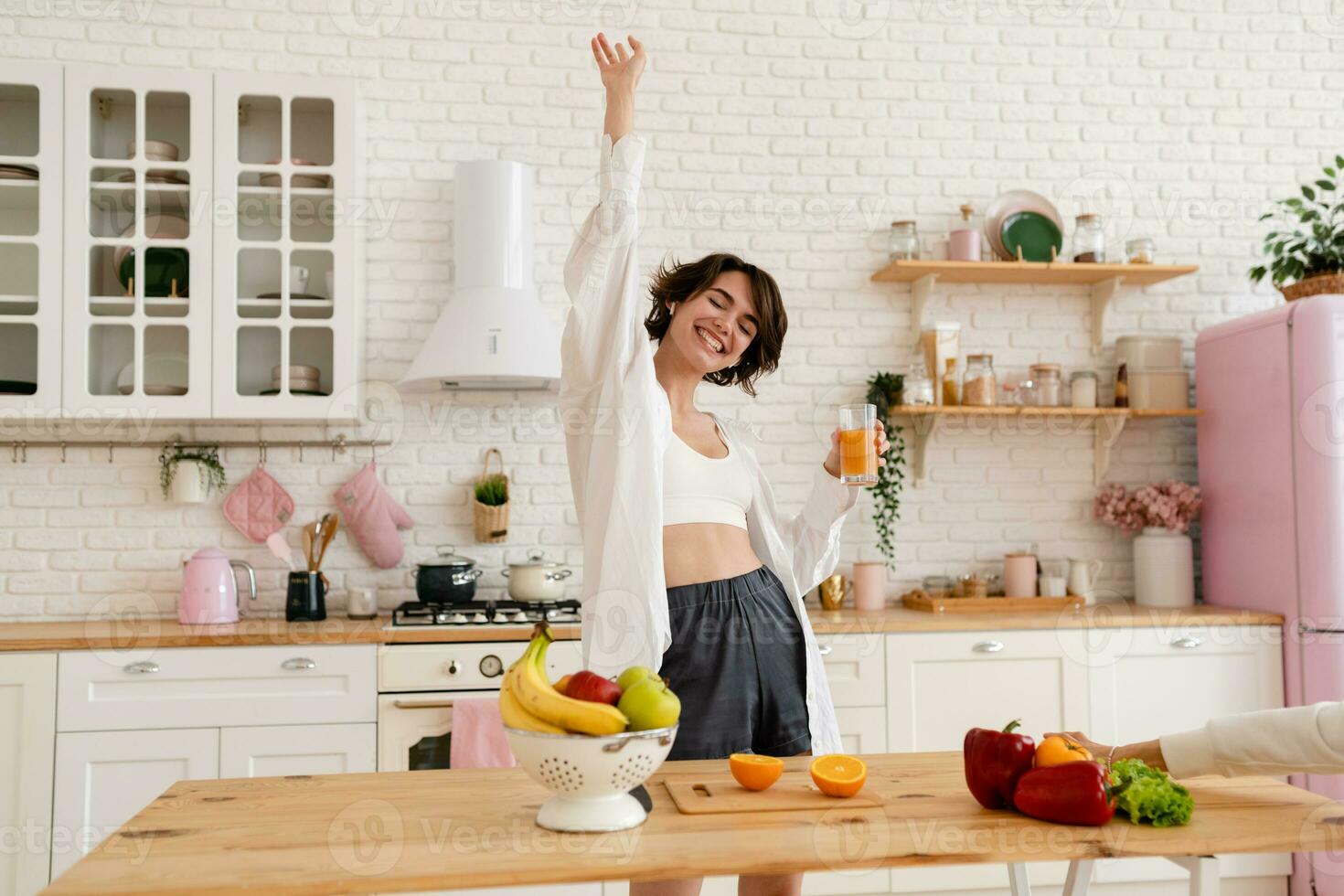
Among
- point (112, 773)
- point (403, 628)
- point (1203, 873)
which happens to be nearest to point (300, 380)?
point (403, 628)

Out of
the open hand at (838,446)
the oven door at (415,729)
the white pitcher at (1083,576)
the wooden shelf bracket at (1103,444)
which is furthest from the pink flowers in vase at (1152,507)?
the oven door at (415,729)

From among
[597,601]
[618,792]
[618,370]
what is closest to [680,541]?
[597,601]

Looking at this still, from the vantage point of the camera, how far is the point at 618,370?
185 centimetres

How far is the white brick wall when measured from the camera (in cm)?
366

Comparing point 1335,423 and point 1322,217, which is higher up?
point 1322,217

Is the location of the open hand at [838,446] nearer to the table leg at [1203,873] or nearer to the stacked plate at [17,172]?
the table leg at [1203,873]

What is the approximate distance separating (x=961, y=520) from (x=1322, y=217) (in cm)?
191

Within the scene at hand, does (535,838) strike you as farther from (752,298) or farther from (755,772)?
(752,298)

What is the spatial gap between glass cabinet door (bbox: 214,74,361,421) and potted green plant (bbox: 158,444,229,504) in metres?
0.32

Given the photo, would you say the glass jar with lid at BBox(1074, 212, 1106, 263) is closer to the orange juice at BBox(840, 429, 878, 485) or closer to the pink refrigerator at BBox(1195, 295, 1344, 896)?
the pink refrigerator at BBox(1195, 295, 1344, 896)

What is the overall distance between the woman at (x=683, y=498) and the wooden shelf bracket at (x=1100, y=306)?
217 cm

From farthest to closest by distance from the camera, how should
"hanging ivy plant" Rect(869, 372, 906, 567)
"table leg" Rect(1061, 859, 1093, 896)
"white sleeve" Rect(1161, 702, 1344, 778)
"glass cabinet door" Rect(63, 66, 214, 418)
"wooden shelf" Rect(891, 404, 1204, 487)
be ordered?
"hanging ivy plant" Rect(869, 372, 906, 567) → "wooden shelf" Rect(891, 404, 1204, 487) → "glass cabinet door" Rect(63, 66, 214, 418) → "table leg" Rect(1061, 859, 1093, 896) → "white sleeve" Rect(1161, 702, 1344, 778)

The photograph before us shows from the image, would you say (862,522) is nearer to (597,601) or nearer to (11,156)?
(597,601)

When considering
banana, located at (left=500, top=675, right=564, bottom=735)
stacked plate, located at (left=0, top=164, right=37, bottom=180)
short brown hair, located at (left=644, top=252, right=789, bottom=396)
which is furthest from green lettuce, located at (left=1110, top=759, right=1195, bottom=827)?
stacked plate, located at (left=0, top=164, right=37, bottom=180)
